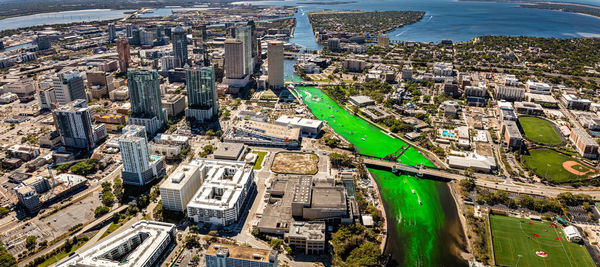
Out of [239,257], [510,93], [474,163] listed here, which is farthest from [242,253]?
[510,93]

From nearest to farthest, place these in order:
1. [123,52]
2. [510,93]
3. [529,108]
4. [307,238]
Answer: [307,238] < [529,108] < [510,93] < [123,52]

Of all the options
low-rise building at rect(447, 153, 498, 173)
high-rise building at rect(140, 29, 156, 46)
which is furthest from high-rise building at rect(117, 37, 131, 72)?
low-rise building at rect(447, 153, 498, 173)

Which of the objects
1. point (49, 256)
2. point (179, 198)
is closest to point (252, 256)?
point (179, 198)

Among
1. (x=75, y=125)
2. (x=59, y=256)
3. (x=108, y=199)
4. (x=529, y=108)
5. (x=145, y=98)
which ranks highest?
(x=145, y=98)

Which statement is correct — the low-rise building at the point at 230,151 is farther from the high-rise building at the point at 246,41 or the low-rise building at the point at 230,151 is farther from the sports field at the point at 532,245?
the high-rise building at the point at 246,41

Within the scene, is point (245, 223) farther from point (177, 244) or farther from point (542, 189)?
point (542, 189)

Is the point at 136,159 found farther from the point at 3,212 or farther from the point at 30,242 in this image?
the point at 3,212
